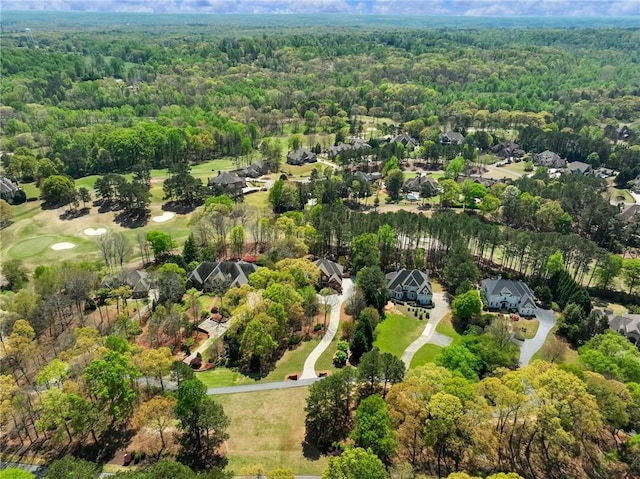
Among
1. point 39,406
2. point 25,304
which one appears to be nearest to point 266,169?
point 25,304

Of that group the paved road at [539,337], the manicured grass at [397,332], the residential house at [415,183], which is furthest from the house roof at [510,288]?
the residential house at [415,183]

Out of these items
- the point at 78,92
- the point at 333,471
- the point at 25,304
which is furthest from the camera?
the point at 78,92

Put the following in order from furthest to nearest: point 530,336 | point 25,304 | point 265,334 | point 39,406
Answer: point 530,336 → point 25,304 → point 265,334 → point 39,406

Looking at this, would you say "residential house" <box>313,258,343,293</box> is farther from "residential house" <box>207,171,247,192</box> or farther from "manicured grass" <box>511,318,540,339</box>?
"residential house" <box>207,171,247,192</box>

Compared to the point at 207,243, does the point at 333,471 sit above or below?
above

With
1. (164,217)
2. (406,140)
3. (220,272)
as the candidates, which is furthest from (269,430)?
(406,140)

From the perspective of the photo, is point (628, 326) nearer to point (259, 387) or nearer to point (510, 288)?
point (510, 288)

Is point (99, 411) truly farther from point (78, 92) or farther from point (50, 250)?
point (78, 92)
